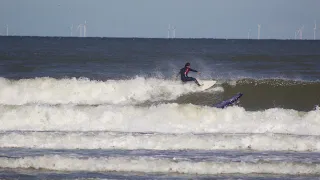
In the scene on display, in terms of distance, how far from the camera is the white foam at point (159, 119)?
18891 millimetres

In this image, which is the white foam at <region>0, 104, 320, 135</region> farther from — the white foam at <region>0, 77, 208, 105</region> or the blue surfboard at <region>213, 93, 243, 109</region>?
the white foam at <region>0, 77, 208, 105</region>

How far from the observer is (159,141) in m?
15.6

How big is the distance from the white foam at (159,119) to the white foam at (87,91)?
3.06 meters

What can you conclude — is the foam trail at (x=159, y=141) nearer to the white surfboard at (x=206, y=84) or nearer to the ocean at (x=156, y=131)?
the ocean at (x=156, y=131)

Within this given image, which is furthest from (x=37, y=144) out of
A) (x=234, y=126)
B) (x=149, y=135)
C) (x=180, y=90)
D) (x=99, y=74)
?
(x=99, y=74)

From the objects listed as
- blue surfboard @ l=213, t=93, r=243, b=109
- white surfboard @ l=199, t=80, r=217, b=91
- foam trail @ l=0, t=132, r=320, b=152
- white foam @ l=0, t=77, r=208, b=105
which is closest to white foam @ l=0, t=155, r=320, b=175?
foam trail @ l=0, t=132, r=320, b=152

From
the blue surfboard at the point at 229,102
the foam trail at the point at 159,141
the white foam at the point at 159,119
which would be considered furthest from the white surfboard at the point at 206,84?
the foam trail at the point at 159,141

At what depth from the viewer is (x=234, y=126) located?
752 inches

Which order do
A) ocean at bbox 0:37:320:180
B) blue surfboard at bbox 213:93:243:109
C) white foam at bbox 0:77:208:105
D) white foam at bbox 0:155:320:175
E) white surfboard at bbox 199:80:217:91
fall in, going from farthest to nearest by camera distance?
white surfboard at bbox 199:80:217:91 < white foam at bbox 0:77:208:105 < blue surfboard at bbox 213:93:243:109 < ocean at bbox 0:37:320:180 < white foam at bbox 0:155:320:175

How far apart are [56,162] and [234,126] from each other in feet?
24.5

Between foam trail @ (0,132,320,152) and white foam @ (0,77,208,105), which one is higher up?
white foam @ (0,77,208,105)

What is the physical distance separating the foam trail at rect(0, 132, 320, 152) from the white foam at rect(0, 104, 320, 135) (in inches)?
102

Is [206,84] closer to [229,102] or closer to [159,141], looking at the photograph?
[229,102]

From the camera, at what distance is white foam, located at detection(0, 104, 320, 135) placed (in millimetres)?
18891
